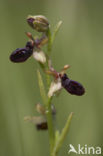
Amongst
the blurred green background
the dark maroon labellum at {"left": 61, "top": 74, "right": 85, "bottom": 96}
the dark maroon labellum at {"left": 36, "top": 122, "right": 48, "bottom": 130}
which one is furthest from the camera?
the blurred green background

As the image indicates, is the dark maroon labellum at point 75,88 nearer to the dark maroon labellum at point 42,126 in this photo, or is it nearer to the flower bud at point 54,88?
the flower bud at point 54,88

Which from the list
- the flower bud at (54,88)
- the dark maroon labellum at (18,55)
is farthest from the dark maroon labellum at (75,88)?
the dark maroon labellum at (18,55)

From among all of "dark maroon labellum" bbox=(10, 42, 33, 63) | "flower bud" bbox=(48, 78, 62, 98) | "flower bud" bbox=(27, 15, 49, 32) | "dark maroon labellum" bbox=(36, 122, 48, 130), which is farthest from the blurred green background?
"flower bud" bbox=(27, 15, 49, 32)

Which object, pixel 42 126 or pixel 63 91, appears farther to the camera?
pixel 63 91

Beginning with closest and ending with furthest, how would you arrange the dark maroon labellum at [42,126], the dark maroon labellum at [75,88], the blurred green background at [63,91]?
the dark maroon labellum at [75,88]
the dark maroon labellum at [42,126]
the blurred green background at [63,91]

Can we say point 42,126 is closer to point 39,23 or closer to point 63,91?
point 39,23

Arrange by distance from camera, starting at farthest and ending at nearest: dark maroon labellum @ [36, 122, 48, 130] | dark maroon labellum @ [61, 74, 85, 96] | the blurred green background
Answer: the blurred green background → dark maroon labellum @ [36, 122, 48, 130] → dark maroon labellum @ [61, 74, 85, 96]

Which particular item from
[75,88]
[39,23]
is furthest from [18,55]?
[75,88]

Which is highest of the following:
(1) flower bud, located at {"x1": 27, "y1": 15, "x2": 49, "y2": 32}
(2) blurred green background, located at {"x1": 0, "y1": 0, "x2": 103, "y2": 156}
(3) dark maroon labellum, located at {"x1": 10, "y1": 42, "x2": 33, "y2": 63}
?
(1) flower bud, located at {"x1": 27, "y1": 15, "x2": 49, "y2": 32}

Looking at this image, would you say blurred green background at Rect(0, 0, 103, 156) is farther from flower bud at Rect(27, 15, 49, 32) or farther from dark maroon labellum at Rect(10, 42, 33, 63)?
flower bud at Rect(27, 15, 49, 32)
